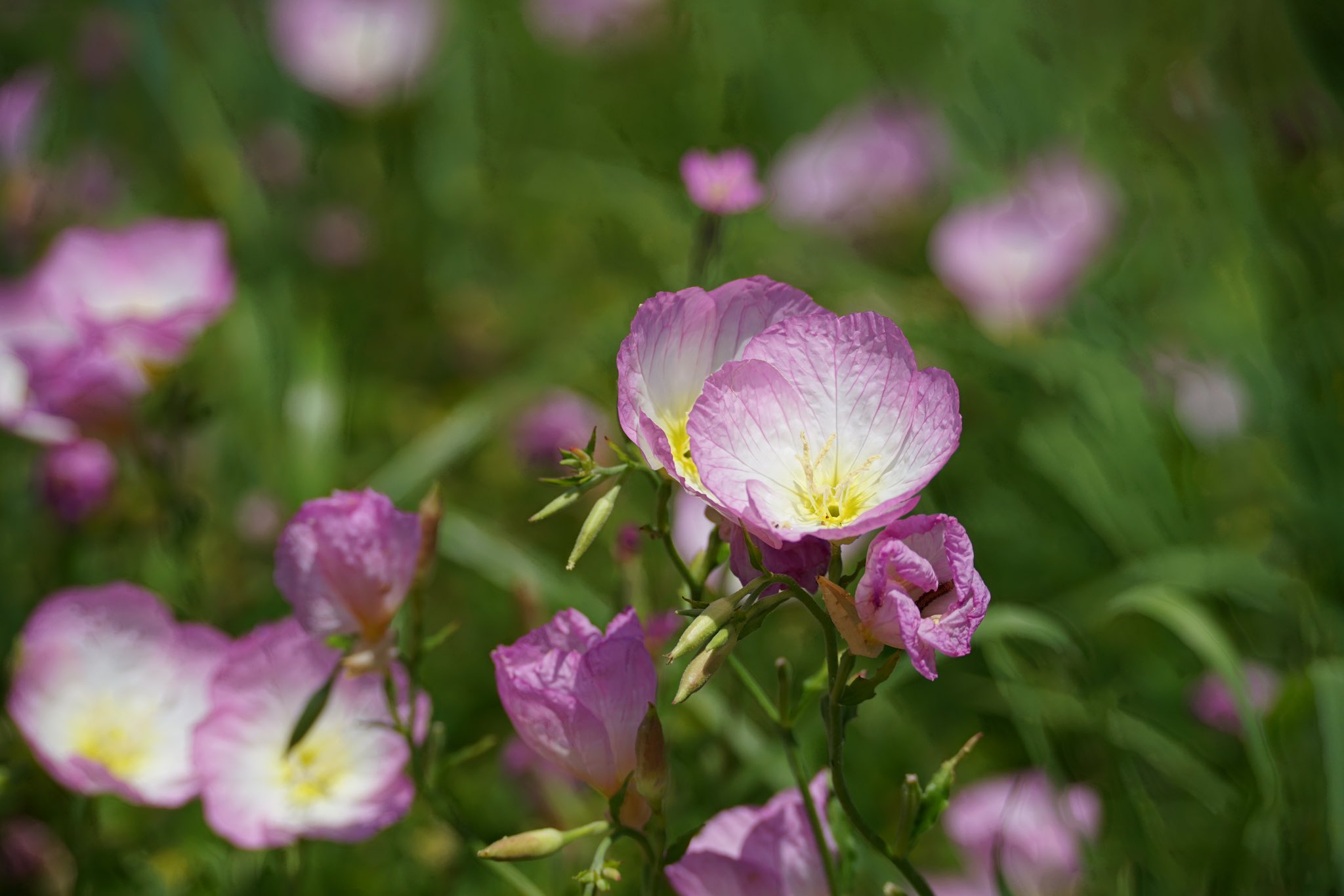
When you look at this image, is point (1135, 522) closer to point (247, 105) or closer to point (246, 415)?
point (246, 415)

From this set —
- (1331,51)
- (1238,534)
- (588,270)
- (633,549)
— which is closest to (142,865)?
(633,549)

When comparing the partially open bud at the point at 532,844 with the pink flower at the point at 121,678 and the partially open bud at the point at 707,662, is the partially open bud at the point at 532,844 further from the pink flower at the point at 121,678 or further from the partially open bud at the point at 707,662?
the pink flower at the point at 121,678

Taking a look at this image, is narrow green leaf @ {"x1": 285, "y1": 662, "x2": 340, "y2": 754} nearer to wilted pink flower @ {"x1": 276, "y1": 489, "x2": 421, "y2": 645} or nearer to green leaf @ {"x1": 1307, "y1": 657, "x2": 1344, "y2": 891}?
wilted pink flower @ {"x1": 276, "y1": 489, "x2": 421, "y2": 645}

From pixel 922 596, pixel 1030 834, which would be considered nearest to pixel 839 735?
pixel 922 596

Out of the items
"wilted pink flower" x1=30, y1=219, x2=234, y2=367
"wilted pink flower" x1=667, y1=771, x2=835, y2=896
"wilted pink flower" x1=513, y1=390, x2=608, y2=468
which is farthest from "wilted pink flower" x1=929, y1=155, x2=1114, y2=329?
"wilted pink flower" x1=667, y1=771, x2=835, y2=896

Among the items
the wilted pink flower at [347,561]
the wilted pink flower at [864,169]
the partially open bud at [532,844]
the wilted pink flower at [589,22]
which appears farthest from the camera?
the wilted pink flower at [589,22]

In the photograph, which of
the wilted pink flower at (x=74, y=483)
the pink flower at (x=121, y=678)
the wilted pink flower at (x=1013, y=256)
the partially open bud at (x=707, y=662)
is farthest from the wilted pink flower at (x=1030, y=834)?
the wilted pink flower at (x=1013, y=256)
